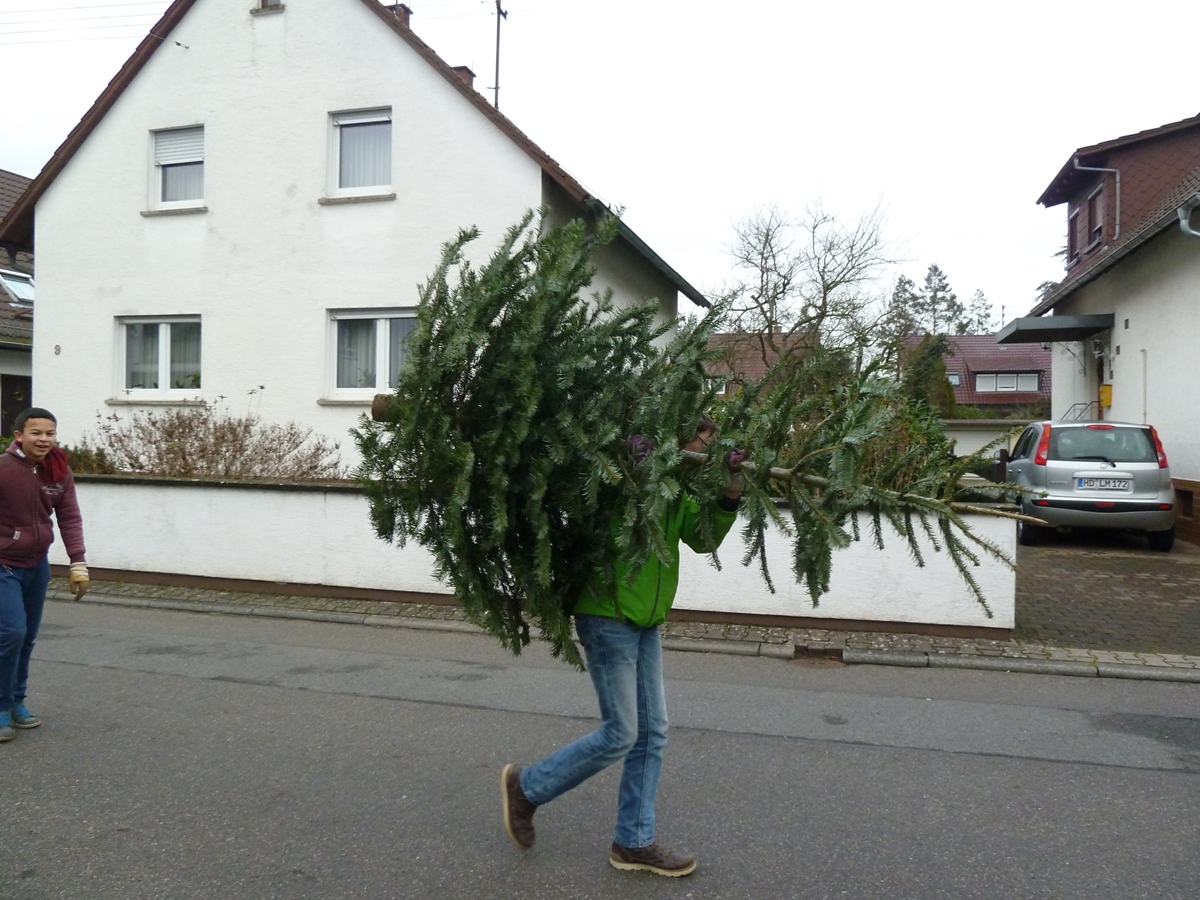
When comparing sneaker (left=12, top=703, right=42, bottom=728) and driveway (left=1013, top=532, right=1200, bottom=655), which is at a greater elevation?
driveway (left=1013, top=532, right=1200, bottom=655)

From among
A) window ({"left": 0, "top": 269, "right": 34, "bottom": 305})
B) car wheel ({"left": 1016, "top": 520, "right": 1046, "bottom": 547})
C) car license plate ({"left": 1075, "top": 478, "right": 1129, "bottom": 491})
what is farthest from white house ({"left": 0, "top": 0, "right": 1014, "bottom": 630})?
car wheel ({"left": 1016, "top": 520, "right": 1046, "bottom": 547})

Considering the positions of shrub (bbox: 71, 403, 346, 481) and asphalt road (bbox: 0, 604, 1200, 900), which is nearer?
asphalt road (bbox: 0, 604, 1200, 900)

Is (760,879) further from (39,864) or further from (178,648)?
(178,648)

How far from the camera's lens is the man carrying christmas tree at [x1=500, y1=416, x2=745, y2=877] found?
3.67 metres

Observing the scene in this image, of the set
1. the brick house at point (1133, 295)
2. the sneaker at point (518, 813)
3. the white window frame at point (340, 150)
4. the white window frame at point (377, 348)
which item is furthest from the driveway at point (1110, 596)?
the white window frame at point (340, 150)

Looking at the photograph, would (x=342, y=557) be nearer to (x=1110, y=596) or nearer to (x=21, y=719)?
(x=21, y=719)

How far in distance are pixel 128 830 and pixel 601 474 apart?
269cm

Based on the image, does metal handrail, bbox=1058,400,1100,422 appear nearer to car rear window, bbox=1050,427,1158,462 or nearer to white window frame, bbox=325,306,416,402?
car rear window, bbox=1050,427,1158,462

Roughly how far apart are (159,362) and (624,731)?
13.7 m

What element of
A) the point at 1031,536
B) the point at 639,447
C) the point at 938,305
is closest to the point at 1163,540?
the point at 1031,536

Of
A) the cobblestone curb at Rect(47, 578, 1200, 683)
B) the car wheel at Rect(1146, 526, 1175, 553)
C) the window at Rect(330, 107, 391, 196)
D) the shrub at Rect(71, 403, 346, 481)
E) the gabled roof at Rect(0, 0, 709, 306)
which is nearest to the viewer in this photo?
the cobblestone curb at Rect(47, 578, 1200, 683)

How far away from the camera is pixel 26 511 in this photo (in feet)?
18.8

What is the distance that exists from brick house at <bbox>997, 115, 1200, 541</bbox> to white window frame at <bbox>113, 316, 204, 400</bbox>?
1345 centimetres

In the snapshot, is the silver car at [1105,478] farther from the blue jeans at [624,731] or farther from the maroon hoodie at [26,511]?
the maroon hoodie at [26,511]
